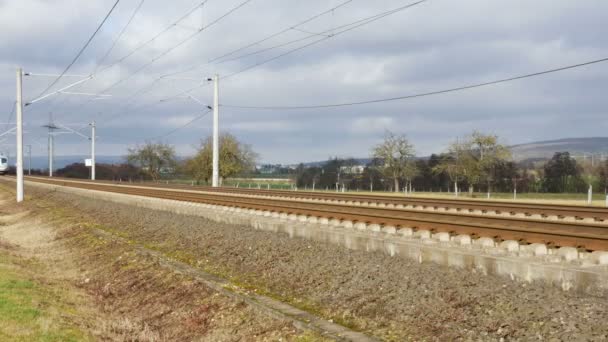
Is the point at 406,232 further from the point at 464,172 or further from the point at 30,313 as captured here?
the point at 464,172

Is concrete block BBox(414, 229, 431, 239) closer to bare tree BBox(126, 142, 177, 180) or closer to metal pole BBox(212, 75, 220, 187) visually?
metal pole BBox(212, 75, 220, 187)

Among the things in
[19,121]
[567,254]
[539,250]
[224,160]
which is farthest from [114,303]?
[224,160]

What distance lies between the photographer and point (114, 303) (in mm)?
12109

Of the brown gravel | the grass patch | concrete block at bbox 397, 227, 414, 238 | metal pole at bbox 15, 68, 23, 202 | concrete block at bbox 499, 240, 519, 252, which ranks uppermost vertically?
metal pole at bbox 15, 68, 23, 202

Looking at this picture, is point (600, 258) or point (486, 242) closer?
point (600, 258)

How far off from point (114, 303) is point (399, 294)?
6736mm

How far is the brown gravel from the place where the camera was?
6562mm

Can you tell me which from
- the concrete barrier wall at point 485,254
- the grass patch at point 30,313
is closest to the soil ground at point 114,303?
the grass patch at point 30,313

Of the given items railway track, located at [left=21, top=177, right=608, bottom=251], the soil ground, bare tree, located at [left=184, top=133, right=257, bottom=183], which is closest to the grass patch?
the soil ground

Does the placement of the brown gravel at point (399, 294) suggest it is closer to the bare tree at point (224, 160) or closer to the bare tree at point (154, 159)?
the bare tree at point (224, 160)

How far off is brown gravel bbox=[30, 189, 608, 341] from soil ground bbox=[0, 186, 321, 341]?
86cm

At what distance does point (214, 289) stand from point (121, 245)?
780 cm

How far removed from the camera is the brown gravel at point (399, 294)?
6562 millimetres

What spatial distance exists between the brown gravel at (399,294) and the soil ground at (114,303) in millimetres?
856
